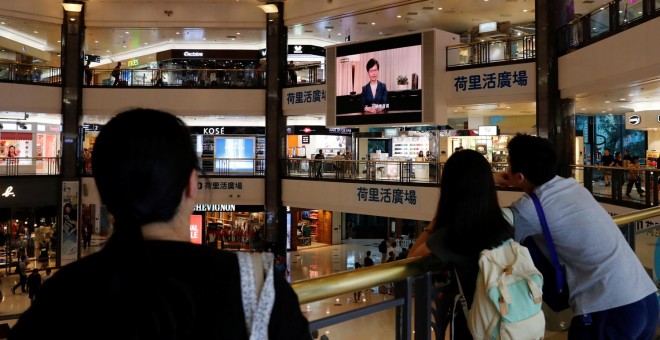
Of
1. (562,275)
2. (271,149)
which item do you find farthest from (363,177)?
(562,275)

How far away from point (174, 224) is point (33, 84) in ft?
59.0

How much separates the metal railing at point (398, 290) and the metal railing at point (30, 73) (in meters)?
17.6

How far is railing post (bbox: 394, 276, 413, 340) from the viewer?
1.67 metres

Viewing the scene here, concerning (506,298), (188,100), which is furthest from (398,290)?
(188,100)

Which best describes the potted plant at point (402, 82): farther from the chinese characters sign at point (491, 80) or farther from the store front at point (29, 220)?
the store front at point (29, 220)

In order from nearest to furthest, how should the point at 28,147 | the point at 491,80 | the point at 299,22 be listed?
the point at 491,80, the point at 299,22, the point at 28,147

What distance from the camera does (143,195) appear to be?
2.92 ft

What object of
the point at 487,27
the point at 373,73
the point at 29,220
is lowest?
the point at 29,220

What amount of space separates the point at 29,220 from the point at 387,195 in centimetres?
1147

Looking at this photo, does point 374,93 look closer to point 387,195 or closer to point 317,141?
point 387,195

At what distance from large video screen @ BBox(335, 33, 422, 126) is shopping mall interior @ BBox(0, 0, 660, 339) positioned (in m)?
0.04

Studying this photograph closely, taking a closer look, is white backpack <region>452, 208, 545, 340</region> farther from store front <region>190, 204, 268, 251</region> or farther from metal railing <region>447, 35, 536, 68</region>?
store front <region>190, 204, 268, 251</region>

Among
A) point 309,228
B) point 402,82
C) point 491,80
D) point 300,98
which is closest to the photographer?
point 491,80

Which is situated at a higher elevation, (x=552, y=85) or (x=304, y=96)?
(x=304, y=96)
